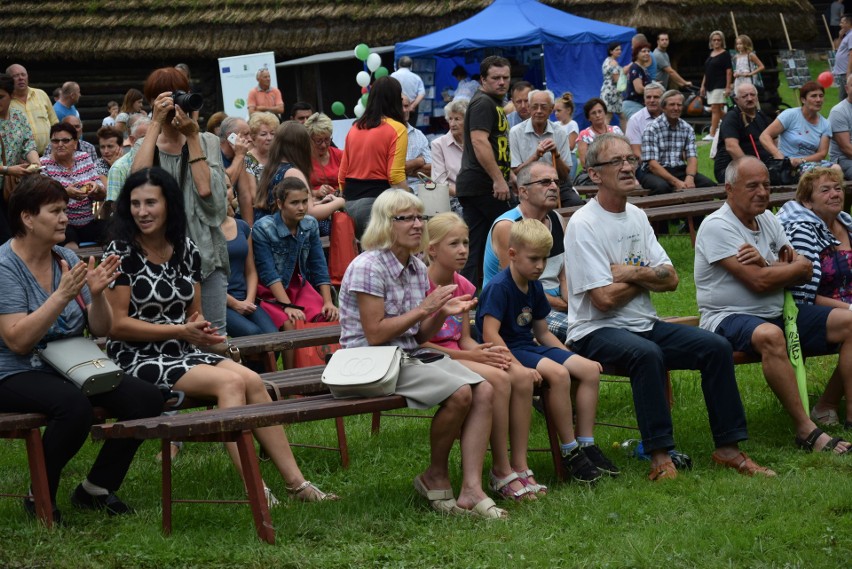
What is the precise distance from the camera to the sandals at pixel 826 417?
6590 mm

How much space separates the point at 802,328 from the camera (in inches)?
252

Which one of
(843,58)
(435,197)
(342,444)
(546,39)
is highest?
(546,39)

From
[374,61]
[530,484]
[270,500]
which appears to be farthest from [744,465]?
[374,61]

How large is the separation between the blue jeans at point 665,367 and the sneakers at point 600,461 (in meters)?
0.18

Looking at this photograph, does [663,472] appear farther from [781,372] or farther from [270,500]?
[270,500]

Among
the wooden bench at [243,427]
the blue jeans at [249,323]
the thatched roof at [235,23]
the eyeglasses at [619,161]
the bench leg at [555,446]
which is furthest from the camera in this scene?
the thatched roof at [235,23]

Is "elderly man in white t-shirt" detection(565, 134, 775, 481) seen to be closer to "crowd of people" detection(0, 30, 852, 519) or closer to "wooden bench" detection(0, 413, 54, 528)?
"crowd of people" detection(0, 30, 852, 519)

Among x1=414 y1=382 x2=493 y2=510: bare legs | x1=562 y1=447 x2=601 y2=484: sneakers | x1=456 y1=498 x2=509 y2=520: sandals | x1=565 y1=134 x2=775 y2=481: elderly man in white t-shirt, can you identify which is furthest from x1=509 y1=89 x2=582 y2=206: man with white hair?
x1=456 y1=498 x2=509 y2=520: sandals

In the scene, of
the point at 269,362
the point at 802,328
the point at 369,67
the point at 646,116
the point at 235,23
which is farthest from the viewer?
the point at 235,23

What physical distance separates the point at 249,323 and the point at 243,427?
272 centimetres

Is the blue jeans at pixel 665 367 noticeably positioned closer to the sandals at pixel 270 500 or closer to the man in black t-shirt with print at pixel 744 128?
the sandals at pixel 270 500

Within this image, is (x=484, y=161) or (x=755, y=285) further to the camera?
(x=484, y=161)

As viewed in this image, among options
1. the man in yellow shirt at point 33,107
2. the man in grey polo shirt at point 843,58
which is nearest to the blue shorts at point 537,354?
the man in yellow shirt at point 33,107

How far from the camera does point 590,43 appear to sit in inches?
746
